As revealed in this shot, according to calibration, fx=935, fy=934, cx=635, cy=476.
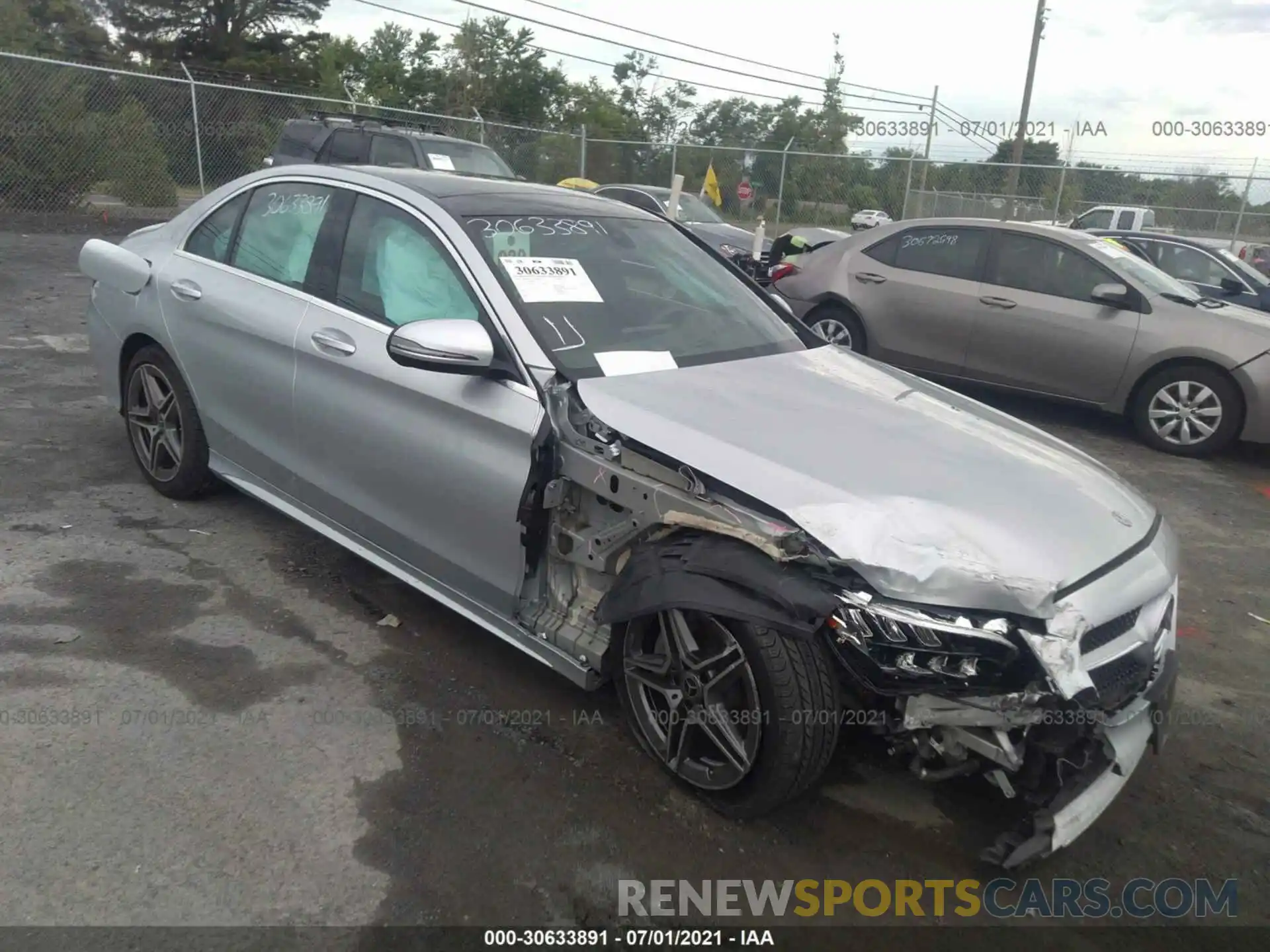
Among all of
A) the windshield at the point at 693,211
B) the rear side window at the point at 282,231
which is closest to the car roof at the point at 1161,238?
the windshield at the point at 693,211

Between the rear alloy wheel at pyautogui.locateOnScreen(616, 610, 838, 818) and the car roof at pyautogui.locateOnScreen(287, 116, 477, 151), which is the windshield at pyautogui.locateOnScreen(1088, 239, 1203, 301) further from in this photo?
the car roof at pyautogui.locateOnScreen(287, 116, 477, 151)

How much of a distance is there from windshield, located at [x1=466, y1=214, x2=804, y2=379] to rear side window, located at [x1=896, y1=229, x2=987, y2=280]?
4.45 m

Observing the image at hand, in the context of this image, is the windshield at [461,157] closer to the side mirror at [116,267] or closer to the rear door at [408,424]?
the side mirror at [116,267]

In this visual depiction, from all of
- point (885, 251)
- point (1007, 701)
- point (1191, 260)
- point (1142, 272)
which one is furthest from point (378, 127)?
point (1007, 701)

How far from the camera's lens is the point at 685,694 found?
9.02ft

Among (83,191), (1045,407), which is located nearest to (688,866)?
(1045,407)

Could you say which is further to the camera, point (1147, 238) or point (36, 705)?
point (1147, 238)

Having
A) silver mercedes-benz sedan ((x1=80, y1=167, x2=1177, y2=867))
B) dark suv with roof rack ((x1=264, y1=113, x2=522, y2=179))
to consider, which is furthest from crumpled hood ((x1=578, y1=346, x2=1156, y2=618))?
dark suv with roof rack ((x1=264, y1=113, x2=522, y2=179))

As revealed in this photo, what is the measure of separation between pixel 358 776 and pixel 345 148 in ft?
33.4

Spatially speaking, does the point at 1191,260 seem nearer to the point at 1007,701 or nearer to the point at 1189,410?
the point at 1189,410

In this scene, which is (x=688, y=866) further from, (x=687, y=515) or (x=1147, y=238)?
(x=1147, y=238)

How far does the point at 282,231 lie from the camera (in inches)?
158

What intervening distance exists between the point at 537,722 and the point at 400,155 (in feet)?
30.9

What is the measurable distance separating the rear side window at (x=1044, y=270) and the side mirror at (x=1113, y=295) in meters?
0.10
